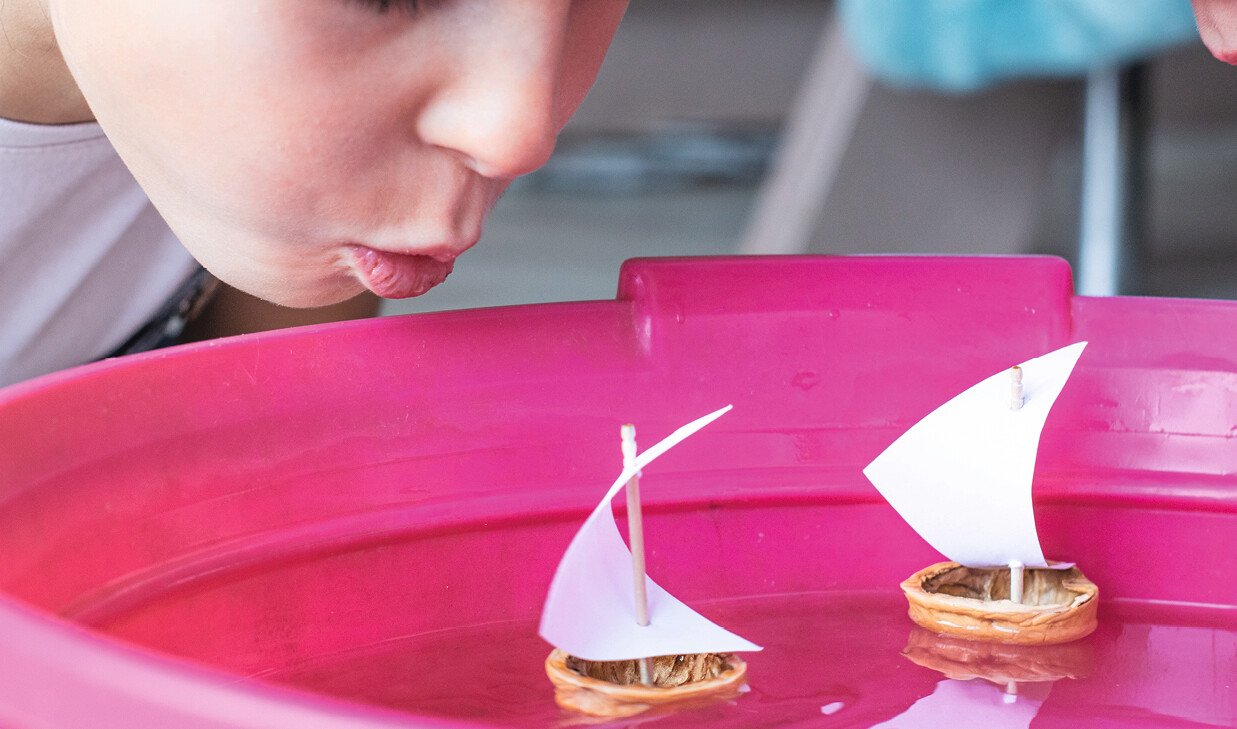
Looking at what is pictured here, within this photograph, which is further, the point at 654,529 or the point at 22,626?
the point at 654,529

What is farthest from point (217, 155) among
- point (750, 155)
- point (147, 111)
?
point (750, 155)

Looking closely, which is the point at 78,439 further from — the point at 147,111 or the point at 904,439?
the point at 904,439

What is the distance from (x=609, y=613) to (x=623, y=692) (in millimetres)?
17

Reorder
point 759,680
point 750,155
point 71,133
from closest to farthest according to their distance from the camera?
point 759,680, point 71,133, point 750,155

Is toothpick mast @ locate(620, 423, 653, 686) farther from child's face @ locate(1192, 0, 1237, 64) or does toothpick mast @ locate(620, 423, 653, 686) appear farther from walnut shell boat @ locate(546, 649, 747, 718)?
child's face @ locate(1192, 0, 1237, 64)

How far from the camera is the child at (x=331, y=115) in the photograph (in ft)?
0.86

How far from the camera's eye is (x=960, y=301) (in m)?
0.36

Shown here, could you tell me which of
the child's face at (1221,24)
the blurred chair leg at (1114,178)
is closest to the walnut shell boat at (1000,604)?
the child's face at (1221,24)

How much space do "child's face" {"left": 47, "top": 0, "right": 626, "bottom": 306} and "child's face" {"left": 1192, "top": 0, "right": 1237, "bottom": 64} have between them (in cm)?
14

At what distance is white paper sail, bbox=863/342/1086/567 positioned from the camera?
31 cm

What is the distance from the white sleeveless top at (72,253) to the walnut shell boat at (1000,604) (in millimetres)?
322

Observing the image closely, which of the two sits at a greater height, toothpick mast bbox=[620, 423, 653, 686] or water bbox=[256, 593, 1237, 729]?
toothpick mast bbox=[620, 423, 653, 686]

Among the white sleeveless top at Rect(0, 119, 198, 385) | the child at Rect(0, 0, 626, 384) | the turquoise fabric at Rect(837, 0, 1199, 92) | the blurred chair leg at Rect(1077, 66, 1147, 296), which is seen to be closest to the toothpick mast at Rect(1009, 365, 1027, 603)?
the child at Rect(0, 0, 626, 384)

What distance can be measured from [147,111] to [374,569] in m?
0.11
